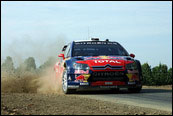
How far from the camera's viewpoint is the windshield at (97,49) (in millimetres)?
13031

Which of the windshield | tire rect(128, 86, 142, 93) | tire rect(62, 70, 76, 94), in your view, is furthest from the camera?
the windshield

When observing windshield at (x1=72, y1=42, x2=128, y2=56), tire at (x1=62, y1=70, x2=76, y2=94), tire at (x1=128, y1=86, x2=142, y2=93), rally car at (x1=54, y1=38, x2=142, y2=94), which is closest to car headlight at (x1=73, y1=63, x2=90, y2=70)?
rally car at (x1=54, y1=38, x2=142, y2=94)

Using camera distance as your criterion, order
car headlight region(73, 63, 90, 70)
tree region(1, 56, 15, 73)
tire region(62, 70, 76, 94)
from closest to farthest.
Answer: car headlight region(73, 63, 90, 70), tire region(62, 70, 76, 94), tree region(1, 56, 15, 73)

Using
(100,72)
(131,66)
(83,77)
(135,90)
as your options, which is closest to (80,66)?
(83,77)

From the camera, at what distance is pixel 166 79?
28.7 m

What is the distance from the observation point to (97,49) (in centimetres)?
1327

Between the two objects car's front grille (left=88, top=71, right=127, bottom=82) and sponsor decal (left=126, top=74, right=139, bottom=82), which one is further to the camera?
sponsor decal (left=126, top=74, right=139, bottom=82)

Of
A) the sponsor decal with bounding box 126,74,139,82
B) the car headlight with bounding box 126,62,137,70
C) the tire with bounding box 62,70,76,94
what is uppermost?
the car headlight with bounding box 126,62,137,70

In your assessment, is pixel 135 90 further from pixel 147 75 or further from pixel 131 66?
pixel 147 75

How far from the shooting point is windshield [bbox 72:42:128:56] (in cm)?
1303

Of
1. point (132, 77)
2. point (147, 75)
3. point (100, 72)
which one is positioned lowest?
point (147, 75)

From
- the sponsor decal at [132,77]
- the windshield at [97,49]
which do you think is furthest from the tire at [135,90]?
the windshield at [97,49]

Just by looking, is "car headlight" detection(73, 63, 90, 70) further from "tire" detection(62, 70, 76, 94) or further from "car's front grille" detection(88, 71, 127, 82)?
"tire" detection(62, 70, 76, 94)

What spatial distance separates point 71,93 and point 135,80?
2.12m
